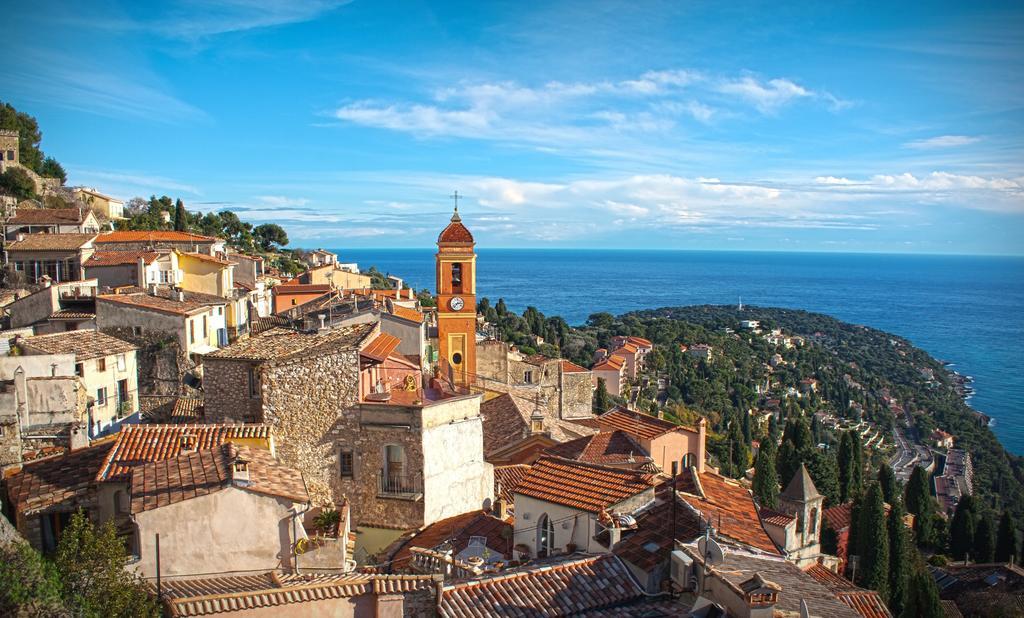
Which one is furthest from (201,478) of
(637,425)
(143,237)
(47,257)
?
(143,237)

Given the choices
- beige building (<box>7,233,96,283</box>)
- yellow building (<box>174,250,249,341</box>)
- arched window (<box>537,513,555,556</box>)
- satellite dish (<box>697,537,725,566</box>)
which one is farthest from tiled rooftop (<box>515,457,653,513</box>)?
beige building (<box>7,233,96,283</box>)

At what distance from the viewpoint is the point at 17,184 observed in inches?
1897

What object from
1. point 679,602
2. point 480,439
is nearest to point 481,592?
point 679,602

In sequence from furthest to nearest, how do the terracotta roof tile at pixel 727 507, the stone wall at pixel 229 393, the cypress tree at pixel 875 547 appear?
the cypress tree at pixel 875 547
the stone wall at pixel 229 393
the terracotta roof tile at pixel 727 507

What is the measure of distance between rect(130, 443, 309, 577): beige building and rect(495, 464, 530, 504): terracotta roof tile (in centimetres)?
685

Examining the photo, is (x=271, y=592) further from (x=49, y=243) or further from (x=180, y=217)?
(x=180, y=217)

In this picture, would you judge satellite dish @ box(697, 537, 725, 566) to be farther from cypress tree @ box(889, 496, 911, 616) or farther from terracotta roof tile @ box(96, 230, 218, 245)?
terracotta roof tile @ box(96, 230, 218, 245)

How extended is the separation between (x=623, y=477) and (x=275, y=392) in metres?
6.68

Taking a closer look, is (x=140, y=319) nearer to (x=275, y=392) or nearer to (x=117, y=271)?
(x=117, y=271)

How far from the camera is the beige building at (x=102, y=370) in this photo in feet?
65.7

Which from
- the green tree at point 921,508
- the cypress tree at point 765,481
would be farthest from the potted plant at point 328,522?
the green tree at point 921,508

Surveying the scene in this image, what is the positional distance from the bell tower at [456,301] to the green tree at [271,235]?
44856mm

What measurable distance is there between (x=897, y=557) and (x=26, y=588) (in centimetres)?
2763

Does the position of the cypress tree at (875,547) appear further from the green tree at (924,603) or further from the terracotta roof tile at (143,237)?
the terracotta roof tile at (143,237)
